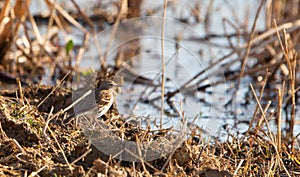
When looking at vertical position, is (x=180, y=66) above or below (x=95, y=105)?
above

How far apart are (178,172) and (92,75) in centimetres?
152

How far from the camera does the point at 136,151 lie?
2840mm

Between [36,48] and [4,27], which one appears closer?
[4,27]

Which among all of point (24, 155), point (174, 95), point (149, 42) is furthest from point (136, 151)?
point (149, 42)

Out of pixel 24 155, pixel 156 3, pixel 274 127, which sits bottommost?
pixel 24 155

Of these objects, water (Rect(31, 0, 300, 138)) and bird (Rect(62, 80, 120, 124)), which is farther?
water (Rect(31, 0, 300, 138))

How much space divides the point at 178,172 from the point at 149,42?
191 inches

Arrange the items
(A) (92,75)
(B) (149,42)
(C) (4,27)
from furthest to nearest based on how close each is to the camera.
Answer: (B) (149,42), (C) (4,27), (A) (92,75)

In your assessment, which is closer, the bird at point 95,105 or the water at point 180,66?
the bird at point 95,105

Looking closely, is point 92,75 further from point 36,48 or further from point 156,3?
point 156,3

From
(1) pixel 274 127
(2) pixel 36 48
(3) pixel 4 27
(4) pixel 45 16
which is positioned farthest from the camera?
(4) pixel 45 16

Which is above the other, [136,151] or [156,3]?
[156,3]

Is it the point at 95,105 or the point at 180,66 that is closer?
the point at 95,105

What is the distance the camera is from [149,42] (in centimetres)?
754
